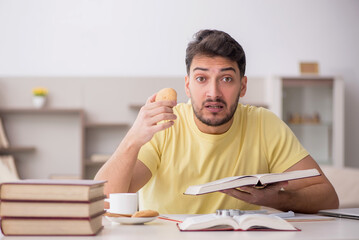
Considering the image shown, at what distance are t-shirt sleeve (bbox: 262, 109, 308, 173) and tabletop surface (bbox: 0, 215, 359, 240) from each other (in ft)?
2.09

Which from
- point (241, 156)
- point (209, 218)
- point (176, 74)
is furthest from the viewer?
point (176, 74)

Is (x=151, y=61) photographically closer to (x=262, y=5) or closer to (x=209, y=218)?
(x=262, y=5)

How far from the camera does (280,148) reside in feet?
6.50

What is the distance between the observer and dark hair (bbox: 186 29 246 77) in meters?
1.88

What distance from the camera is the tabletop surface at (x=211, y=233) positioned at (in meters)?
1.12

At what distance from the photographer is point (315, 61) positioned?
579cm

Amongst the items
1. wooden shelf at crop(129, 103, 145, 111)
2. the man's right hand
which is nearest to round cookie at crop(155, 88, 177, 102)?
the man's right hand

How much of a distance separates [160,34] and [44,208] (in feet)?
15.0

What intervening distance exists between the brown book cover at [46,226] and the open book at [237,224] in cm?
24

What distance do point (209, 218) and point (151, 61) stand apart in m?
4.38

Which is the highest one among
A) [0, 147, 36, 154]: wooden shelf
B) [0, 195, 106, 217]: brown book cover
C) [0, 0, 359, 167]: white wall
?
[0, 0, 359, 167]: white wall

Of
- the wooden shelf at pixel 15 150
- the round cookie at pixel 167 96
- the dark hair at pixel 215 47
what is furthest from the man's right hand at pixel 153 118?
the wooden shelf at pixel 15 150

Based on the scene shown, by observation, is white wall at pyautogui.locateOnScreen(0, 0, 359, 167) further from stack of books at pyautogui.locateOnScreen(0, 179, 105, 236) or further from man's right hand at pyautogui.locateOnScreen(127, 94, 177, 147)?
stack of books at pyautogui.locateOnScreen(0, 179, 105, 236)

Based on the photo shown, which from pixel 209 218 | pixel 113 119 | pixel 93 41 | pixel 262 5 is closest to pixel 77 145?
pixel 113 119
